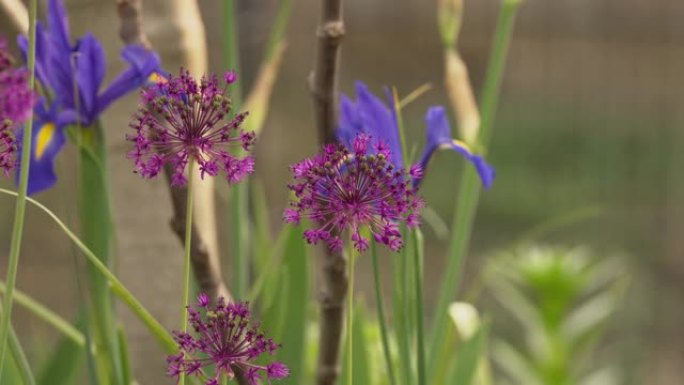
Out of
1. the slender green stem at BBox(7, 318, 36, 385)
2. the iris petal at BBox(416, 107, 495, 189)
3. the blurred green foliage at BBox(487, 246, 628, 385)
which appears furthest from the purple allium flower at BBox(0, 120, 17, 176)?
the blurred green foliage at BBox(487, 246, 628, 385)

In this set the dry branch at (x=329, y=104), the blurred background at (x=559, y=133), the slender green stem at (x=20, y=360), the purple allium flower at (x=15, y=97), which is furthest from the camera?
the blurred background at (x=559, y=133)

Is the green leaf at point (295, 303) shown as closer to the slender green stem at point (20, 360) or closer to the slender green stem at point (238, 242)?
the slender green stem at point (238, 242)

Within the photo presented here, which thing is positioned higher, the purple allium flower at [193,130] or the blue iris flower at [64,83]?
the blue iris flower at [64,83]

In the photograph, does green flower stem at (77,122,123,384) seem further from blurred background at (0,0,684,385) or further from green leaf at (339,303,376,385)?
blurred background at (0,0,684,385)

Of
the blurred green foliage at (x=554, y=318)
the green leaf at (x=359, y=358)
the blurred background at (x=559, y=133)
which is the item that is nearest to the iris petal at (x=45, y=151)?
the green leaf at (x=359, y=358)

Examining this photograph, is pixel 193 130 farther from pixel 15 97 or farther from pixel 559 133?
pixel 559 133

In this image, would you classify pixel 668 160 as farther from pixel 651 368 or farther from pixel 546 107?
pixel 651 368
